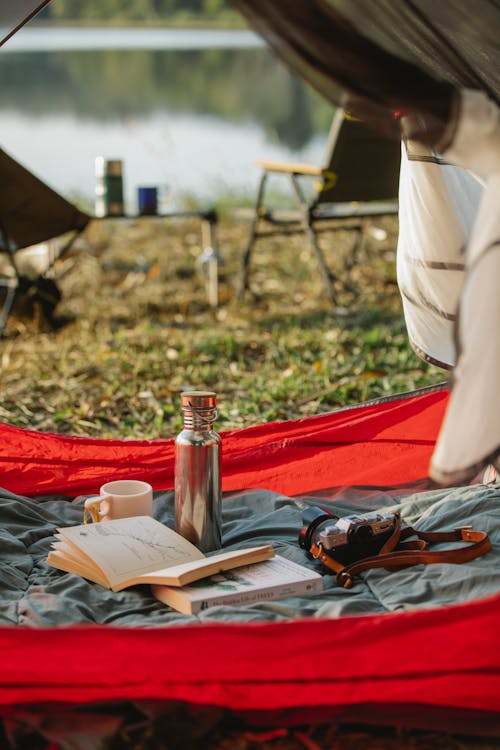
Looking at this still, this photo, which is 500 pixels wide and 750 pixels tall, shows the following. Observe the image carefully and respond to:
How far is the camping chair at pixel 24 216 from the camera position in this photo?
402cm

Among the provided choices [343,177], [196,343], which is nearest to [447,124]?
[196,343]

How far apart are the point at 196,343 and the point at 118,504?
2237 mm

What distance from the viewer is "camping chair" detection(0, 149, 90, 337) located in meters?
4.02

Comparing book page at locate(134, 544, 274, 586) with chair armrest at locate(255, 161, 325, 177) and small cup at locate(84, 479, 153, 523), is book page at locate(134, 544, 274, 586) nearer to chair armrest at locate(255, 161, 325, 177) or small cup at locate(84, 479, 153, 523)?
small cup at locate(84, 479, 153, 523)

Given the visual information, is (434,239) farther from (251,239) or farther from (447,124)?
(251,239)

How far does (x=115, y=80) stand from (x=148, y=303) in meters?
14.0

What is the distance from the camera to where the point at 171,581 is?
1823mm

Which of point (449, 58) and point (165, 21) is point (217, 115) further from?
point (449, 58)

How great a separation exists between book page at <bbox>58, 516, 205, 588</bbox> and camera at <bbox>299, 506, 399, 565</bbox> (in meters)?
0.26

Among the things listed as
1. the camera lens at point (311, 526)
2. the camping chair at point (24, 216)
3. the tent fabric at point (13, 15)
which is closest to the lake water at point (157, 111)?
the camping chair at point (24, 216)

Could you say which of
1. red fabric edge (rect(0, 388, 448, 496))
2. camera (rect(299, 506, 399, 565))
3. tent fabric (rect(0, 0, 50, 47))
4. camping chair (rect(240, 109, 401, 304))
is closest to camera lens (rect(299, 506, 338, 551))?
camera (rect(299, 506, 399, 565))

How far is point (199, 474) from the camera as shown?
2.06 meters

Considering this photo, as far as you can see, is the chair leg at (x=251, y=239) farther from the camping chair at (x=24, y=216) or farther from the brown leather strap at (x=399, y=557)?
the brown leather strap at (x=399, y=557)

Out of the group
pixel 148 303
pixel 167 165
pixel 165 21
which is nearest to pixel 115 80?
pixel 165 21
